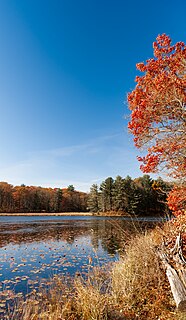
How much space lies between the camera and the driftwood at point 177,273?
4141 mm

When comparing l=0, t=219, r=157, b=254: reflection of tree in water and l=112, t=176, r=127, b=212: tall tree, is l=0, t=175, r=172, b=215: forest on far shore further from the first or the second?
l=0, t=219, r=157, b=254: reflection of tree in water

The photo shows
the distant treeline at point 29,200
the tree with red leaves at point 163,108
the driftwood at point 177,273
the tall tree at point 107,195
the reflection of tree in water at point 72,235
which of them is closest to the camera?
the driftwood at point 177,273

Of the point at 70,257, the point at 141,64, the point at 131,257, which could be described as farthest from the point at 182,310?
the point at 141,64

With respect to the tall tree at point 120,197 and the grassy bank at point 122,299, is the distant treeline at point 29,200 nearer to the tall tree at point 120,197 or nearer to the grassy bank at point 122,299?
the tall tree at point 120,197

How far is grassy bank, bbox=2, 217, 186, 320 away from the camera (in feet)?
13.1

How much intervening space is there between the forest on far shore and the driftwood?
43642 mm

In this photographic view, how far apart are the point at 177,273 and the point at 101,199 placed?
59.7m

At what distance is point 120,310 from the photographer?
4.57 metres

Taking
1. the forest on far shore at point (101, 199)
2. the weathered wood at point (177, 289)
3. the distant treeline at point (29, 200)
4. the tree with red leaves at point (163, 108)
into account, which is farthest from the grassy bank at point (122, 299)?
the distant treeline at point (29, 200)

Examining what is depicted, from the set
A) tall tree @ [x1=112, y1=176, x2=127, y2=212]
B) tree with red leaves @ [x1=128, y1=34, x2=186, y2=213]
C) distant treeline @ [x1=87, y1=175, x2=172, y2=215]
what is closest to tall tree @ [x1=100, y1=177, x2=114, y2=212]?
distant treeline @ [x1=87, y1=175, x2=172, y2=215]

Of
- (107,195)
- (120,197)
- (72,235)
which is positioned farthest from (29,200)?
(72,235)

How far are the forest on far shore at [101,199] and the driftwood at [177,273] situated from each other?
4364 cm

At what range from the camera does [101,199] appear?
63.9 m

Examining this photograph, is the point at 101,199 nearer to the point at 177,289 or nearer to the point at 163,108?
the point at 163,108
